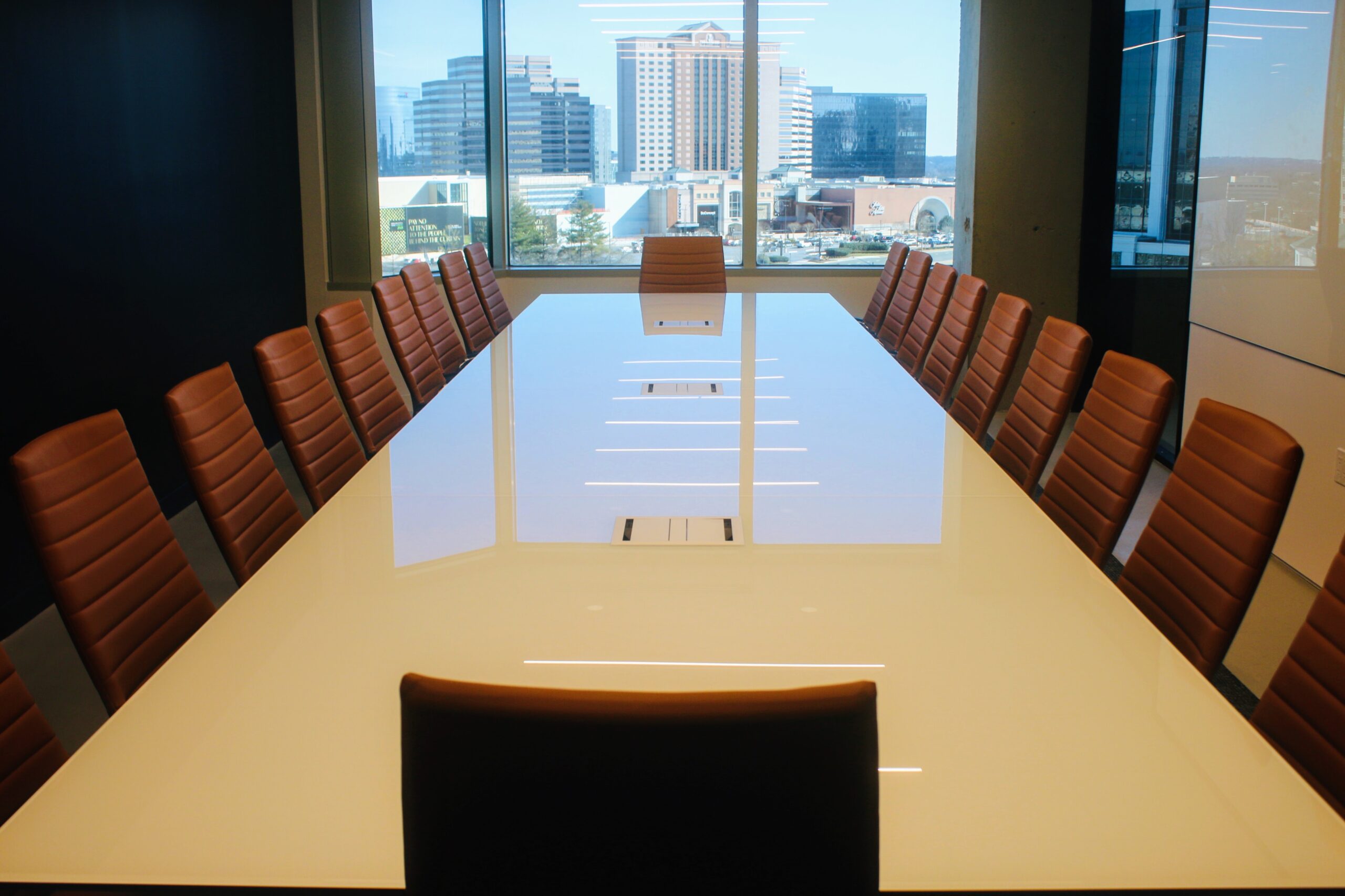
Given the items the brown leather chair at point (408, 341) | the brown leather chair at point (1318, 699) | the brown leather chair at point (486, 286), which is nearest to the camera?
the brown leather chair at point (1318, 699)

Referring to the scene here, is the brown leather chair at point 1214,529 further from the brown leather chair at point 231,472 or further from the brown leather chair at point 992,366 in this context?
the brown leather chair at point 231,472

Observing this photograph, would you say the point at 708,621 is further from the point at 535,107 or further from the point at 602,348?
the point at 535,107

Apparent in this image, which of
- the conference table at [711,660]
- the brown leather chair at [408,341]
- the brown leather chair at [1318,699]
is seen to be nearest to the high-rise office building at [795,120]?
the brown leather chair at [408,341]

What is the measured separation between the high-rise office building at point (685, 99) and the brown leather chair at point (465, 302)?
103 inches

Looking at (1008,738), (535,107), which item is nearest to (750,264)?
(535,107)

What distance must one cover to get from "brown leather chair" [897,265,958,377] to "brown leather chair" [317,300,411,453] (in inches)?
80.8

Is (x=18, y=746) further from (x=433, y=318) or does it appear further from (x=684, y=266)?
(x=684, y=266)

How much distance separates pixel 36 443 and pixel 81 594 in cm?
25

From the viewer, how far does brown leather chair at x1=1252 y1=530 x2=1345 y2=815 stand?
1.61m

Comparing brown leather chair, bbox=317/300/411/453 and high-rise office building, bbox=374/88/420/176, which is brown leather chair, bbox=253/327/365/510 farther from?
high-rise office building, bbox=374/88/420/176

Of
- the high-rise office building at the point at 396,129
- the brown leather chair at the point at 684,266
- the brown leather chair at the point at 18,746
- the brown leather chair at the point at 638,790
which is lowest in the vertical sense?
the brown leather chair at the point at 18,746

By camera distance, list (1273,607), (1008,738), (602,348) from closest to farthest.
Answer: (1008,738) < (1273,607) < (602,348)

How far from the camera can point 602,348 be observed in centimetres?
440

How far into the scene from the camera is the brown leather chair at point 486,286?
20.6 ft
